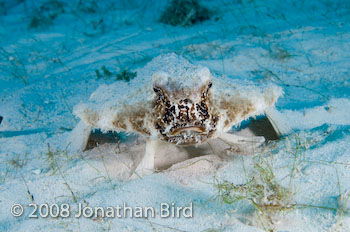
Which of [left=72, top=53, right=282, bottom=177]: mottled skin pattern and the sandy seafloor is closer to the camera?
the sandy seafloor

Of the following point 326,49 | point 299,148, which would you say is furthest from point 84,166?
point 326,49

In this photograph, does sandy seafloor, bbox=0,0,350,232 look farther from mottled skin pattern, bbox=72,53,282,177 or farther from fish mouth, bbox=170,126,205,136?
fish mouth, bbox=170,126,205,136

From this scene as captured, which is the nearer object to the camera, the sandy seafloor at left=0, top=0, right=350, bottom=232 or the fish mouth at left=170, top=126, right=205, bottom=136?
the sandy seafloor at left=0, top=0, right=350, bottom=232

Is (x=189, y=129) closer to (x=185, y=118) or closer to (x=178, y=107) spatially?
(x=185, y=118)

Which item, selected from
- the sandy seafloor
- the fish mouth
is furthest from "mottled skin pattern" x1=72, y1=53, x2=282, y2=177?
the sandy seafloor

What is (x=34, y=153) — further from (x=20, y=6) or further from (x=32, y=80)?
(x=20, y=6)

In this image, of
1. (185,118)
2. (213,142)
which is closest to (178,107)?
(185,118)

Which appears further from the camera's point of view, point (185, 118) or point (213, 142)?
point (213, 142)

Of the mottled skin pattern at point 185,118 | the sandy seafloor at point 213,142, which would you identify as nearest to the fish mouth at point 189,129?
the mottled skin pattern at point 185,118

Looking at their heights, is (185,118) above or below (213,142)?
above

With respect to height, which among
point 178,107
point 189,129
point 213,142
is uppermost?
point 178,107
